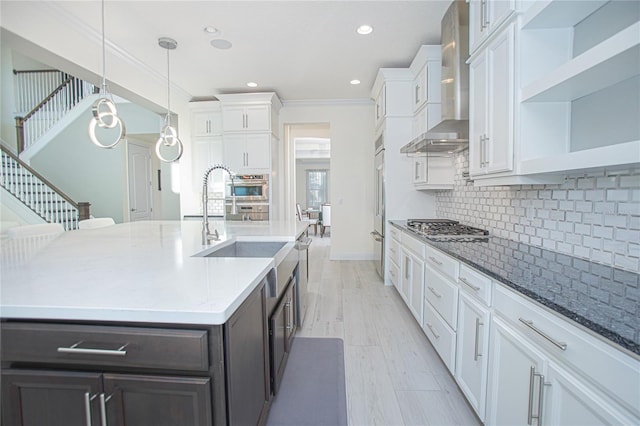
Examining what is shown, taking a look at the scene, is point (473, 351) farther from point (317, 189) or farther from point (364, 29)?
point (317, 189)

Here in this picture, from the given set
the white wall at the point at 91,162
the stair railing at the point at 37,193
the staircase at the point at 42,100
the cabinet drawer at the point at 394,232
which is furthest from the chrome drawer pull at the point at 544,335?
the white wall at the point at 91,162

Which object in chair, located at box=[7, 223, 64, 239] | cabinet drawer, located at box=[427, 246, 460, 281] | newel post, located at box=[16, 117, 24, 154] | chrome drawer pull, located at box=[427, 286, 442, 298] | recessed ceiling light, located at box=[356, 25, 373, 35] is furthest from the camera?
newel post, located at box=[16, 117, 24, 154]

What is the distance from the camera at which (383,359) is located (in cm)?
219

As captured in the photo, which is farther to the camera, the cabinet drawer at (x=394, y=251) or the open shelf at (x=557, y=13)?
the cabinet drawer at (x=394, y=251)

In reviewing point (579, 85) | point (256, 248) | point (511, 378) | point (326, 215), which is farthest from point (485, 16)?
point (326, 215)

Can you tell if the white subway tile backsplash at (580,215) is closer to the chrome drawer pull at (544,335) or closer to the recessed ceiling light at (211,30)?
the chrome drawer pull at (544,335)

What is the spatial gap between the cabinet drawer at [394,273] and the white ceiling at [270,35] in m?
2.62

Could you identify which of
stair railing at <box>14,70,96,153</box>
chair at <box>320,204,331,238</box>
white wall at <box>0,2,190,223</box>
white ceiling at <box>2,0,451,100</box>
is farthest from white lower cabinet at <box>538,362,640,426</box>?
stair railing at <box>14,70,96,153</box>

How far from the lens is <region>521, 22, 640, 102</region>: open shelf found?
3.28 feet

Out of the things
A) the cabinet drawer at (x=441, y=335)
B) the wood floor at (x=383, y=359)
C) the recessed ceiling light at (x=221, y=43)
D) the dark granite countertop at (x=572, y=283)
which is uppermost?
the recessed ceiling light at (x=221, y=43)

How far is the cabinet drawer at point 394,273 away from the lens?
131 inches

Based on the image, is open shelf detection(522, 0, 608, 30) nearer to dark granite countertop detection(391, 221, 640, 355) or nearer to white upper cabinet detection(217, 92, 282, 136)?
dark granite countertop detection(391, 221, 640, 355)

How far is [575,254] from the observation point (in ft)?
5.12

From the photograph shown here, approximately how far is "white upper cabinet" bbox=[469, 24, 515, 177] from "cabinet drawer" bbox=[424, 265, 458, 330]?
0.76m
